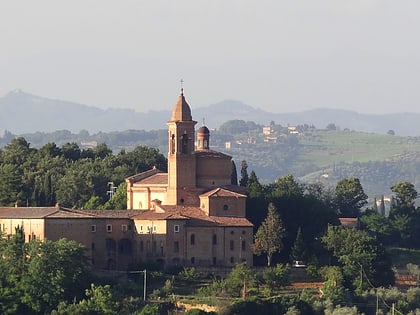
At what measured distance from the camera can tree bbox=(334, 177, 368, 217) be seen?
282 ft

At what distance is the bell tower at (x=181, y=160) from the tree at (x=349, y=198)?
57.3 ft

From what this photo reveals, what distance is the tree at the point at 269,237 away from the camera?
6831 cm

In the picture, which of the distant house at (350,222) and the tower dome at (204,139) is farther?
the distant house at (350,222)

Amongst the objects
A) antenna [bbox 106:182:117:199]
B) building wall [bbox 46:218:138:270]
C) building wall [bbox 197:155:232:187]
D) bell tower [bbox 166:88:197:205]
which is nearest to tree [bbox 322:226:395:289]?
building wall [bbox 197:155:232:187]

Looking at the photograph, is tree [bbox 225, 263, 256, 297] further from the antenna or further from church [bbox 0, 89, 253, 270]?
the antenna

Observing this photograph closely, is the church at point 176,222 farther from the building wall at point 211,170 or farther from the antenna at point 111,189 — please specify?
the antenna at point 111,189

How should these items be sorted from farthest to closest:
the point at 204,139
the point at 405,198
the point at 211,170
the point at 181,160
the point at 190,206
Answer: the point at 405,198 < the point at 204,139 < the point at 211,170 < the point at 181,160 < the point at 190,206

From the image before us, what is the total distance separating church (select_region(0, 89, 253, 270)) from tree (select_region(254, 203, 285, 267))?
0.84 meters

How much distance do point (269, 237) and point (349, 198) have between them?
19023 millimetres

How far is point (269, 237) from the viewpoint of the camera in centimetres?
6838

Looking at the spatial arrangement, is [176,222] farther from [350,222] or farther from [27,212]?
[350,222]

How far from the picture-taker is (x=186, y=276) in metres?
65.2

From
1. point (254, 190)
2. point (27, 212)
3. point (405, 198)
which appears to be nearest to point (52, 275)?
point (27, 212)

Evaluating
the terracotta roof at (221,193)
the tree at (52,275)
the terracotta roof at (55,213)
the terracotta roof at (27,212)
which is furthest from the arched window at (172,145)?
the tree at (52,275)
